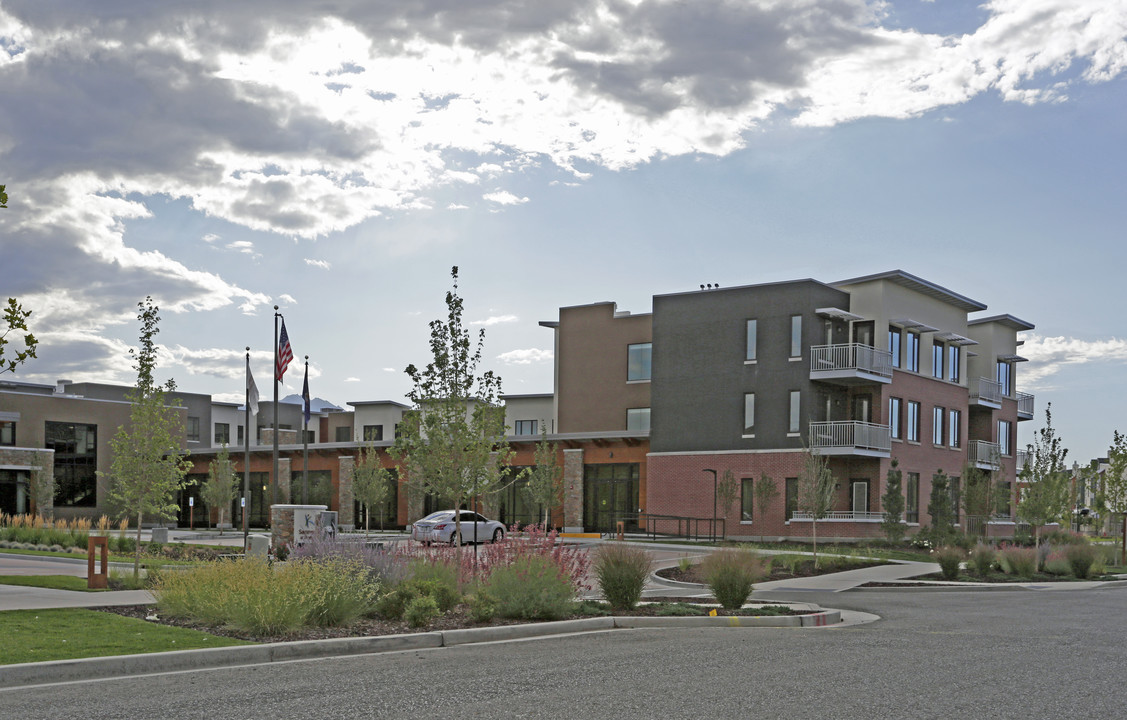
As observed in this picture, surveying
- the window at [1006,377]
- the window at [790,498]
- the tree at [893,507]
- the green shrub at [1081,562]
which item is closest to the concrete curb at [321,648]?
the green shrub at [1081,562]

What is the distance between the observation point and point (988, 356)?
59.7 metres

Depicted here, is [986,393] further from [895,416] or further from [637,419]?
[637,419]

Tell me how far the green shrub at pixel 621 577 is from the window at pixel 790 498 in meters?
29.8

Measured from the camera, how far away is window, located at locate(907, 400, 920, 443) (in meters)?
49.6

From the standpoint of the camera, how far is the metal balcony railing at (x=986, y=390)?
5662 centimetres

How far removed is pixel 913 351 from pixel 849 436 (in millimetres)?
7837

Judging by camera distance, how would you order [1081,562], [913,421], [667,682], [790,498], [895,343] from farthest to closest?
[913,421], [895,343], [790,498], [1081,562], [667,682]

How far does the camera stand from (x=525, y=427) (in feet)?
231

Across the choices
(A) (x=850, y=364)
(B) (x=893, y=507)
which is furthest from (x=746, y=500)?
(A) (x=850, y=364)

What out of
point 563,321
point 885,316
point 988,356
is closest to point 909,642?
point 885,316

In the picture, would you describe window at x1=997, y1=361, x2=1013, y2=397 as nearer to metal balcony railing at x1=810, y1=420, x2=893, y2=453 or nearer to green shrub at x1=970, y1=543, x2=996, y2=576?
metal balcony railing at x1=810, y1=420, x2=893, y2=453

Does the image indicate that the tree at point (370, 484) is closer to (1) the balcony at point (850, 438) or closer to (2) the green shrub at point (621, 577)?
(1) the balcony at point (850, 438)

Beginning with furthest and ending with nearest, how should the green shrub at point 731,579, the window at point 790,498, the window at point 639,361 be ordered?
1. the window at point 639,361
2. the window at point 790,498
3. the green shrub at point 731,579

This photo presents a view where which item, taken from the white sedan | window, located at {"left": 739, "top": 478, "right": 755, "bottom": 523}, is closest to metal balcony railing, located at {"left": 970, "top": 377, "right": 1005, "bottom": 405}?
window, located at {"left": 739, "top": 478, "right": 755, "bottom": 523}
